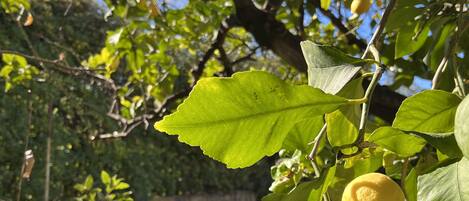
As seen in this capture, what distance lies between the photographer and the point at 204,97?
0.43 metres

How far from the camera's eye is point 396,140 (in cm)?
51

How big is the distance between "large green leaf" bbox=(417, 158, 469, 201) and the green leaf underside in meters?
0.05

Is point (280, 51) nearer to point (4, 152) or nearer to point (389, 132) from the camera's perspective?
point (389, 132)

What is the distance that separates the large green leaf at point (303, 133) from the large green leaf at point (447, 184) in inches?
4.6

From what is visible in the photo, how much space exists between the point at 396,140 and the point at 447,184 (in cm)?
8

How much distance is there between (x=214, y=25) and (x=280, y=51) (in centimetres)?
18

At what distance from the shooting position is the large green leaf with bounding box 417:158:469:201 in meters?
0.41

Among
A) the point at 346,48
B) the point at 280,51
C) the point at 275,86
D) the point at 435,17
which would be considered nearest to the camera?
the point at 275,86

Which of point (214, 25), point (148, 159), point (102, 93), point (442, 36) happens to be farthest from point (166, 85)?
point (148, 159)

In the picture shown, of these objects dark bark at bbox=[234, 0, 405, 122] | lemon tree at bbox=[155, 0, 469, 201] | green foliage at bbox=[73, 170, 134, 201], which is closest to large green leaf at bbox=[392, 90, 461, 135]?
lemon tree at bbox=[155, 0, 469, 201]

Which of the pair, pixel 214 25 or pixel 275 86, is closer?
pixel 275 86

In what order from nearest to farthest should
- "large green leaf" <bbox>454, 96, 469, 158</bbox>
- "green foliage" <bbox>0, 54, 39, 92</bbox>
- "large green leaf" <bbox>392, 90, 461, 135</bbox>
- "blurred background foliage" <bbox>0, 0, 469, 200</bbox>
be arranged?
"large green leaf" <bbox>454, 96, 469, 158</bbox>
"large green leaf" <bbox>392, 90, 461, 135</bbox>
"blurred background foliage" <bbox>0, 0, 469, 200</bbox>
"green foliage" <bbox>0, 54, 39, 92</bbox>

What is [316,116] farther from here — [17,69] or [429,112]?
[17,69]

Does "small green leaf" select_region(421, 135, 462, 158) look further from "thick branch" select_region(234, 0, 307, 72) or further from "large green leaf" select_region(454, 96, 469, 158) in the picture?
"thick branch" select_region(234, 0, 307, 72)
